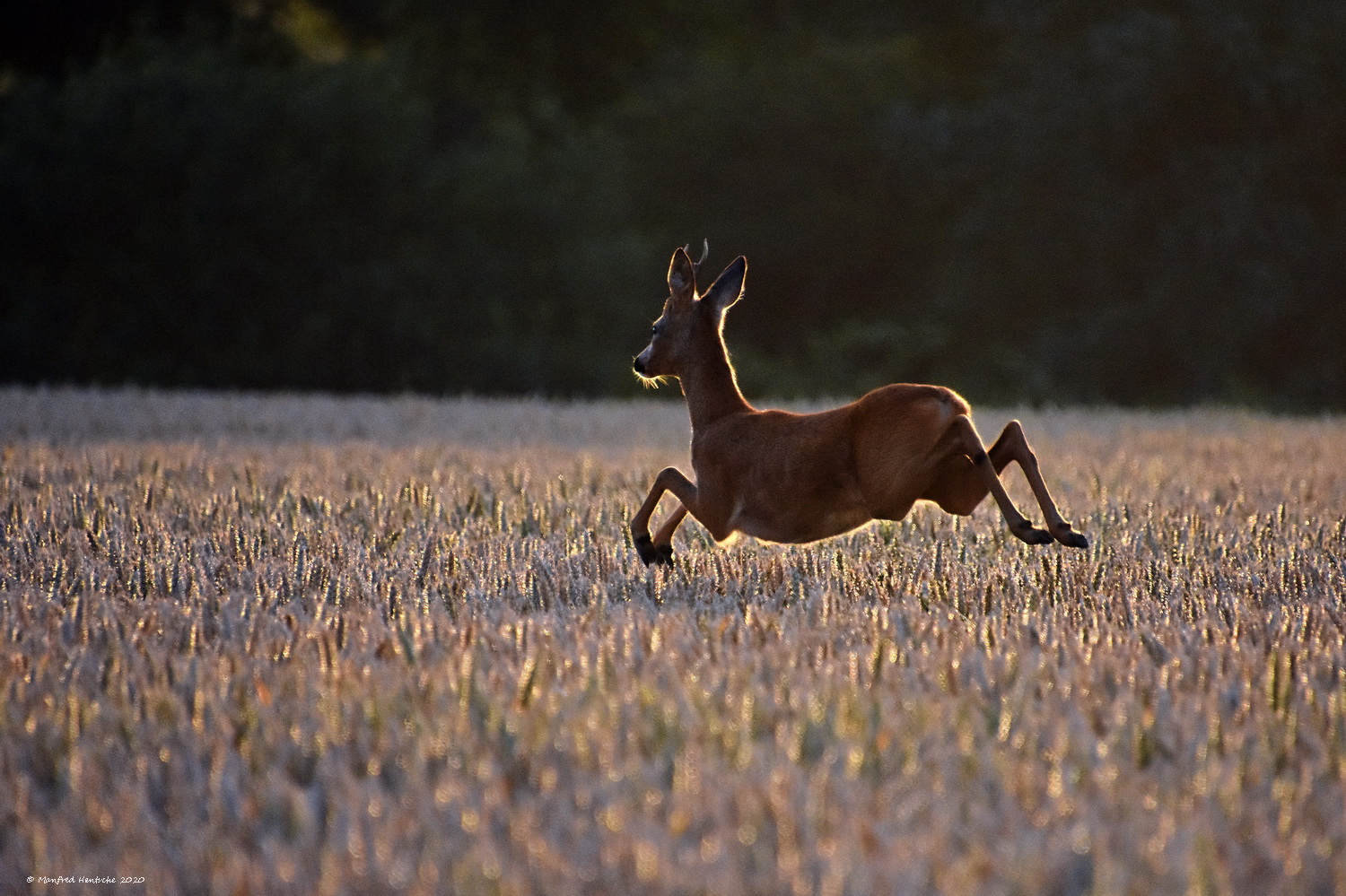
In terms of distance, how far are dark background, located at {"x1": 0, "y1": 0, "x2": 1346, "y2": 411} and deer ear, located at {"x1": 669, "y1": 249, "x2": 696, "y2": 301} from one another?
761 inches

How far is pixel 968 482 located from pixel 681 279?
1397 millimetres

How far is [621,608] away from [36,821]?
1.96m

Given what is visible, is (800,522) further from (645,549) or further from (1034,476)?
(1034,476)

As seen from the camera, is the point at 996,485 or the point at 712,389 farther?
the point at 712,389

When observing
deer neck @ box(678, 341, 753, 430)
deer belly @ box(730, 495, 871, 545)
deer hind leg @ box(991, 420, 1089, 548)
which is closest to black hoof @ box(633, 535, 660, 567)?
deer belly @ box(730, 495, 871, 545)

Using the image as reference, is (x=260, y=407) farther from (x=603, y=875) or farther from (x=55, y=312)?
(x=603, y=875)

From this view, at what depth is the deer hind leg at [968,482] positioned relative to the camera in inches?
175

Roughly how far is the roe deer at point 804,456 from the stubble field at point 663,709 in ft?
0.63

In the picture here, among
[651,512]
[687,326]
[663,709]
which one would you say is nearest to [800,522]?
[651,512]

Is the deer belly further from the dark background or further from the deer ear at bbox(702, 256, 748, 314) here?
the dark background

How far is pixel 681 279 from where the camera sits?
5.43 meters

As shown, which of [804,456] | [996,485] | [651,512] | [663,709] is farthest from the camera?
[651,512]

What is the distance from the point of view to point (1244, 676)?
3213 millimetres

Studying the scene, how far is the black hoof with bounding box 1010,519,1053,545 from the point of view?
4469mm
